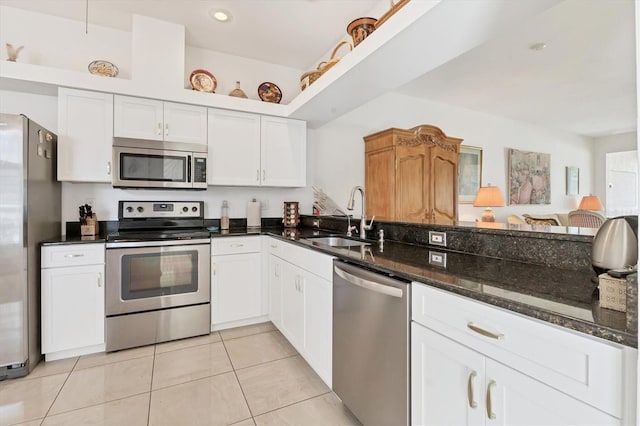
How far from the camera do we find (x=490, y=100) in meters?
4.43

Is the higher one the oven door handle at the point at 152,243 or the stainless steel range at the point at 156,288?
the oven door handle at the point at 152,243

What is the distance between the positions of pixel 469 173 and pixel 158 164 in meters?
4.32

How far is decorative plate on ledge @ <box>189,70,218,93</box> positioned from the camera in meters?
2.94

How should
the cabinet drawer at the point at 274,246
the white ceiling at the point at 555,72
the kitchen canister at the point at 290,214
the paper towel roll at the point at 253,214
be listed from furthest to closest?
the kitchen canister at the point at 290,214 < the paper towel roll at the point at 253,214 < the white ceiling at the point at 555,72 < the cabinet drawer at the point at 274,246

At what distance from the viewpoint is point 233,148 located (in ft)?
9.83

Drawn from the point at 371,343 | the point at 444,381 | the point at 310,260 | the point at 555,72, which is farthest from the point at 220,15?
the point at 555,72

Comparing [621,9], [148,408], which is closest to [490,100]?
[621,9]

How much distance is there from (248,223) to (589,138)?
309 inches

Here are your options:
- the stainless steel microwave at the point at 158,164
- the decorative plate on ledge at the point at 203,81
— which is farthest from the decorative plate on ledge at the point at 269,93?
the stainless steel microwave at the point at 158,164

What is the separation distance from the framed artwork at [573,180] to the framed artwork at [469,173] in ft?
9.71

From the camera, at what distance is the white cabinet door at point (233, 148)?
9.55 feet

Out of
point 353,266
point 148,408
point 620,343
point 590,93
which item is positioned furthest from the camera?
point 590,93

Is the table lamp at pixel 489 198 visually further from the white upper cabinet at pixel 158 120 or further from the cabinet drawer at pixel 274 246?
the white upper cabinet at pixel 158 120

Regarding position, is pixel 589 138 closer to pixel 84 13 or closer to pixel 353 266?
pixel 353 266
